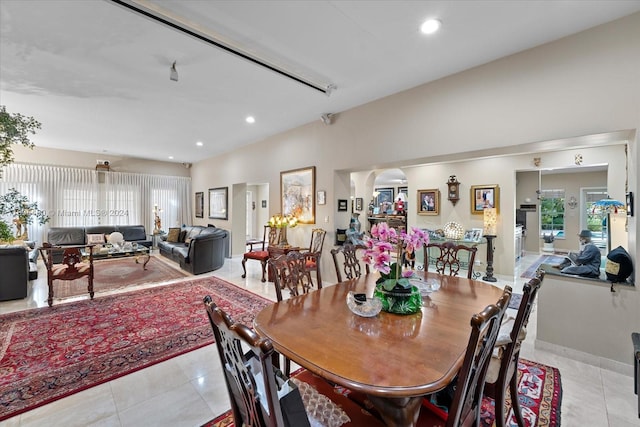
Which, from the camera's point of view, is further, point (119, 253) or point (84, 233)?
point (84, 233)

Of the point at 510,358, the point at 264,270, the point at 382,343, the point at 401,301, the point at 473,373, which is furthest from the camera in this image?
the point at 264,270

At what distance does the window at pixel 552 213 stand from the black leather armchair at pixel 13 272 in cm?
1225

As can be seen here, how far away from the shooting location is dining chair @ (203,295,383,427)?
78 cm

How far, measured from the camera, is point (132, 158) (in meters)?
8.41

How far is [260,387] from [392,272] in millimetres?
1040

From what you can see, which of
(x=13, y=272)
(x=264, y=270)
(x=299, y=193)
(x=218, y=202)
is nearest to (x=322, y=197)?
(x=299, y=193)

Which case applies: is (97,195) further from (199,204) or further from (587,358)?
(587,358)

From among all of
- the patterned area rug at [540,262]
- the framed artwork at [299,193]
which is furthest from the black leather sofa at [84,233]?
the patterned area rug at [540,262]

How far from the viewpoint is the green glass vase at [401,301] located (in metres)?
1.62

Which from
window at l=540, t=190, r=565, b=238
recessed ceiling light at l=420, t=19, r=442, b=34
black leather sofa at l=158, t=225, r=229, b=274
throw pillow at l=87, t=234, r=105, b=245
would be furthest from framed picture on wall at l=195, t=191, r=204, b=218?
window at l=540, t=190, r=565, b=238

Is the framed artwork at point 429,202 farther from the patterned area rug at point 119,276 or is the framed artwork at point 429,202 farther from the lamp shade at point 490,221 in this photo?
the patterned area rug at point 119,276

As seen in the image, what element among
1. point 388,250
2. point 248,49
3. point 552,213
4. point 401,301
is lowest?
point 401,301

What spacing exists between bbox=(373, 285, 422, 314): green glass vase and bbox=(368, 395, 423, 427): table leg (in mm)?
603

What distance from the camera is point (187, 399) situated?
78.3 inches
